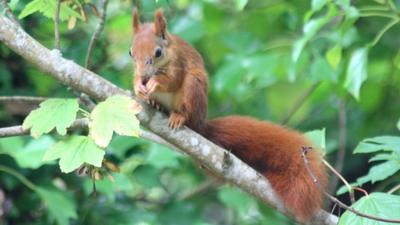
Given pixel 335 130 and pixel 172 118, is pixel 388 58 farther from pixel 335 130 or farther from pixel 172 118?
pixel 172 118

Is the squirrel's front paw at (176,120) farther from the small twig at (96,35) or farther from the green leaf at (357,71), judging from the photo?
the green leaf at (357,71)

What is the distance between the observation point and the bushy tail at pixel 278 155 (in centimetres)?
240

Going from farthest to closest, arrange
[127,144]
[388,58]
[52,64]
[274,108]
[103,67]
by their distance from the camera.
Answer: [274,108], [388,58], [103,67], [127,144], [52,64]

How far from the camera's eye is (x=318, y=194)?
2453 millimetres

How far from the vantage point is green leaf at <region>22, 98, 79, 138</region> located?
2086 millimetres

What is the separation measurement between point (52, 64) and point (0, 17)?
21 centimetres

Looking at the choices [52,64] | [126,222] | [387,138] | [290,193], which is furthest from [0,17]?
[126,222]

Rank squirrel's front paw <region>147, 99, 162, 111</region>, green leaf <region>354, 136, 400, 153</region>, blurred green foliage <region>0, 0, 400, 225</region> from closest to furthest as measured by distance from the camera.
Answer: green leaf <region>354, 136, 400, 153</region>
squirrel's front paw <region>147, 99, 162, 111</region>
blurred green foliage <region>0, 0, 400, 225</region>

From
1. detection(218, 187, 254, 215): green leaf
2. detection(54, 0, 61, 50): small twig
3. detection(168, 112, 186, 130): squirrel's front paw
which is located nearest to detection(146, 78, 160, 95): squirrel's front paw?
detection(168, 112, 186, 130): squirrel's front paw

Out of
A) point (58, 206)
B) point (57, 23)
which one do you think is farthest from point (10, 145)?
point (57, 23)

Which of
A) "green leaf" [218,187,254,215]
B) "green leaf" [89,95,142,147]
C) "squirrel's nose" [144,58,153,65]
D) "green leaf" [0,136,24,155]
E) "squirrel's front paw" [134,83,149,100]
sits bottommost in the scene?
"green leaf" [218,187,254,215]

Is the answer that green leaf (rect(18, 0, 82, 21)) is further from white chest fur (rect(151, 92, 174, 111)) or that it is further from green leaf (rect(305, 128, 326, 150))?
green leaf (rect(305, 128, 326, 150))

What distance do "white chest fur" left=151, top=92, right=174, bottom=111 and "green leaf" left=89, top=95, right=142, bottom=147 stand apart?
0.53 metres

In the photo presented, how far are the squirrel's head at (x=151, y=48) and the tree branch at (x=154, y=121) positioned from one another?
11.5 inches
